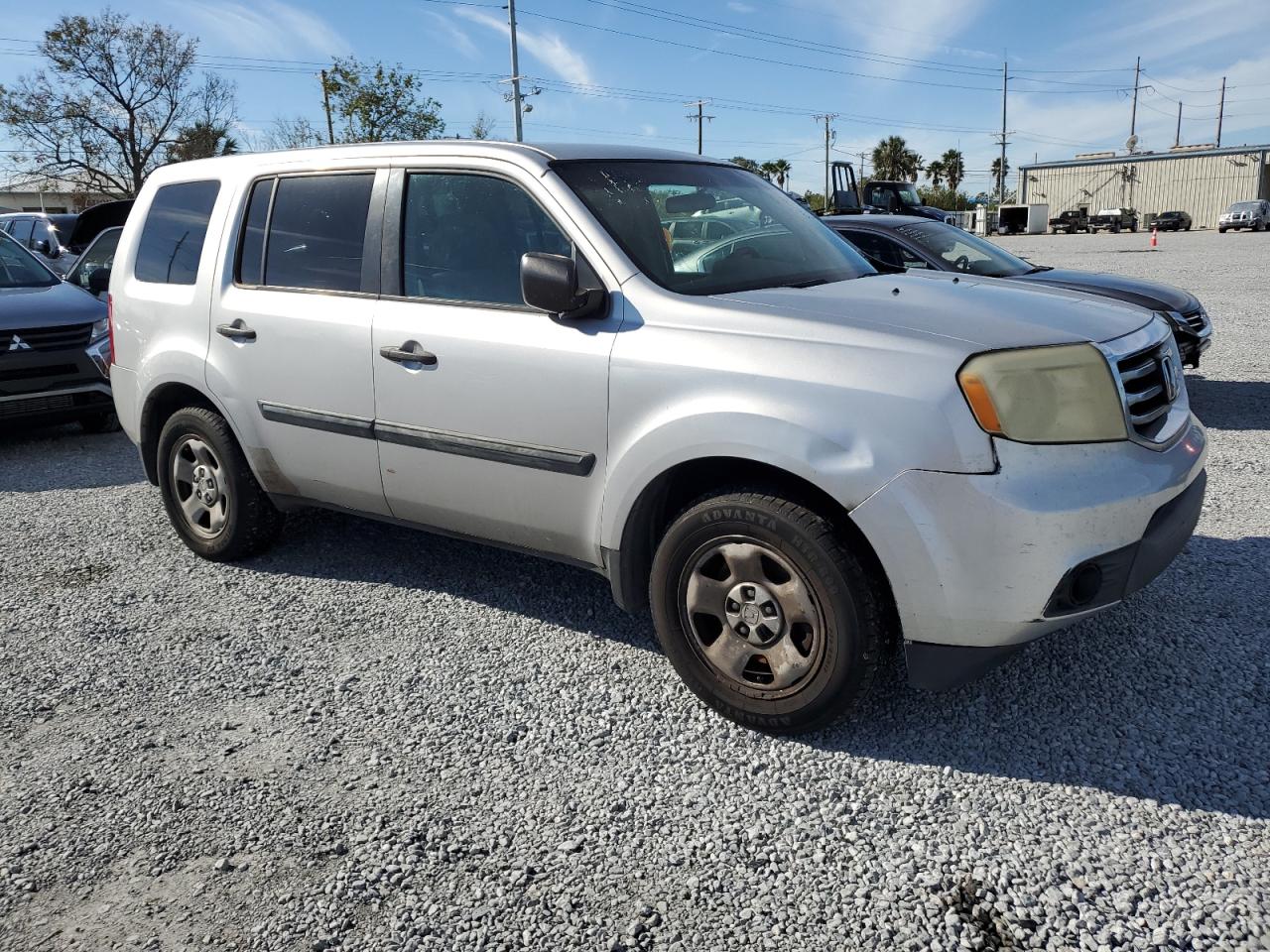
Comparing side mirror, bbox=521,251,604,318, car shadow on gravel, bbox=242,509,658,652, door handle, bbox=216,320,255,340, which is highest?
side mirror, bbox=521,251,604,318

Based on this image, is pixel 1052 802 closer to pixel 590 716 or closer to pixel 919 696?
pixel 919 696

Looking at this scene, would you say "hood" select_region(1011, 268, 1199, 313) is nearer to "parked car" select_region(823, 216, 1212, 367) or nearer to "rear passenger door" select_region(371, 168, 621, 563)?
"parked car" select_region(823, 216, 1212, 367)

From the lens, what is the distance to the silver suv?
2.73m

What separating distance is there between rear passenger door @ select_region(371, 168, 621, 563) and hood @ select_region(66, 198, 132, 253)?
425 inches

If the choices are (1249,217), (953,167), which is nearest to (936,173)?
(953,167)

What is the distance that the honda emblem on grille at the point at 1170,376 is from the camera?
3227 mm

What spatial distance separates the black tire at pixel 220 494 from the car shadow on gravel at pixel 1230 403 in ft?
20.2

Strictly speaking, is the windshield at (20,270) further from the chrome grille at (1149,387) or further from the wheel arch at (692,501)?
the chrome grille at (1149,387)

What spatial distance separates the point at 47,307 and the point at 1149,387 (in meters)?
7.80

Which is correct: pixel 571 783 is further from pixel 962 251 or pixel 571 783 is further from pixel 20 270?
pixel 20 270

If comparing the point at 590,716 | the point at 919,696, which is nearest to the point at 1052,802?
the point at 919,696

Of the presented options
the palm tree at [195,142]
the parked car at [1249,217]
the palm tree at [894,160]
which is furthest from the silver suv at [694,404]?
the palm tree at [894,160]

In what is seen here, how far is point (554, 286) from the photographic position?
3.19 metres

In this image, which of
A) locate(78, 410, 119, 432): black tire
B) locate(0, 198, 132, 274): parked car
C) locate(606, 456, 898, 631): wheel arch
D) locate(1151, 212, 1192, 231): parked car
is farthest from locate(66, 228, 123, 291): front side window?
locate(1151, 212, 1192, 231): parked car
